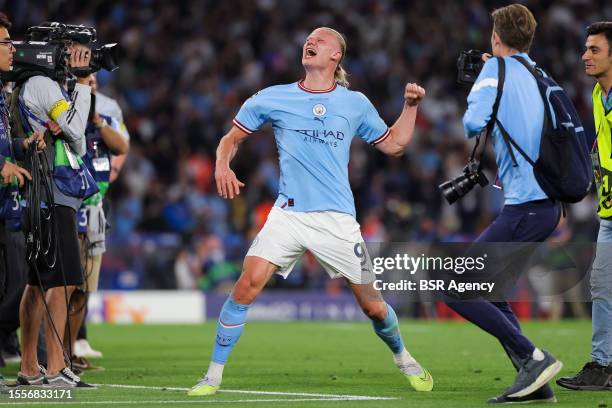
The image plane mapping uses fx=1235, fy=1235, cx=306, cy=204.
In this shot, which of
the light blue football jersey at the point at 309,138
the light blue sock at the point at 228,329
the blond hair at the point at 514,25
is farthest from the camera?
the light blue football jersey at the point at 309,138

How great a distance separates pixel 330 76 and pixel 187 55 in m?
18.3

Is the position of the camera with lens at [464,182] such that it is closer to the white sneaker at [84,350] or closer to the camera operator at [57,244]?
the camera operator at [57,244]

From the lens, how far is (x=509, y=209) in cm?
817

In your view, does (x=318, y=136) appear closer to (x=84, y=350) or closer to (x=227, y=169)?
(x=227, y=169)

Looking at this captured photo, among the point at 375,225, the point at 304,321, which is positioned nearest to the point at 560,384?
the point at 304,321

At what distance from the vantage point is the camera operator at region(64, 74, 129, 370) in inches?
449

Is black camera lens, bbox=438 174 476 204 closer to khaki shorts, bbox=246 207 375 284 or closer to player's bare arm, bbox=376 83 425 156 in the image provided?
khaki shorts, bbox=246 207 375 284

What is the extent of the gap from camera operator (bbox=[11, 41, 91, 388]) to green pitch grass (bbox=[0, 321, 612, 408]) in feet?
1.65

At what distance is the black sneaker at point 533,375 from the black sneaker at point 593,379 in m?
1.43

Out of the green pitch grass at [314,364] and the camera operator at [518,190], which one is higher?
the camera operator at [518,190]

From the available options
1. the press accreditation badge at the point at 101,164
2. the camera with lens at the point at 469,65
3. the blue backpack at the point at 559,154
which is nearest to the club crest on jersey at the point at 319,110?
the camera with lens at the point at 469,65

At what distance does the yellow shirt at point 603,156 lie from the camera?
375 inches

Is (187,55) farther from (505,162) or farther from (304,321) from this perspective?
(505,162)

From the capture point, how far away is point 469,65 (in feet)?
28.6
